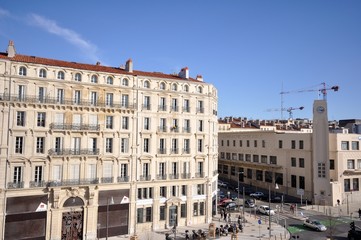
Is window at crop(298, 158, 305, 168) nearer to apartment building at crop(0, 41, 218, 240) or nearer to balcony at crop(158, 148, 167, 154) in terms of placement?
apartment building at crop(0, 41, 218, 240)

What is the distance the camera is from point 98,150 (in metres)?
39.2

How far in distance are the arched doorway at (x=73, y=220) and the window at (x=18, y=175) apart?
5.97 metres

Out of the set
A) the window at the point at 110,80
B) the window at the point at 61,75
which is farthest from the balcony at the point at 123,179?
the window at the point at 61,75

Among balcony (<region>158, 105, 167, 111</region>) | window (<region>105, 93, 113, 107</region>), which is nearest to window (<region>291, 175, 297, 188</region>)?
balcony (<region>158, 105, 167, 111</region>)

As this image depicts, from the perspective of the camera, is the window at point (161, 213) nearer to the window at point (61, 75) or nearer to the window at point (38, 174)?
the window at point (38, 174)

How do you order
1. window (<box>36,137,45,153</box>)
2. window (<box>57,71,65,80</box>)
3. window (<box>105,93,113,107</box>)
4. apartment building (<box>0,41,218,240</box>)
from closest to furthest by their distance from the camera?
1. apartment building (<box>0,41,218,240</box>)
2. window (<box>36,137,45,153</box>)
3. window (<box>57,71,65,80</box>)
4. window (<box>105,93,113,107</box>)

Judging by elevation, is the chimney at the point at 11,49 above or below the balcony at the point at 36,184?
above

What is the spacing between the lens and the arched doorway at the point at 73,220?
3706cm

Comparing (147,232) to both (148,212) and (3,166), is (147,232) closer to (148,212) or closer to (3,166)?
(148,212)

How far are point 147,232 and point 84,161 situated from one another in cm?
1252

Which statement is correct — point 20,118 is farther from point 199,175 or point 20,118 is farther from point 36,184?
point 199,175

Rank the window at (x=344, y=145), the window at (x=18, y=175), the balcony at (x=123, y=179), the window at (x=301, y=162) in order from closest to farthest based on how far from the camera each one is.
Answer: the window at (x=18, y=175), the balcony at (x=123, y=179), the window at (x=344, y=145), the window at (x=301, y=162)

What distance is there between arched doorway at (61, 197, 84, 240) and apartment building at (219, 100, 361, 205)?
39.1 m

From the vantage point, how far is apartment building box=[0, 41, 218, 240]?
3512cm
